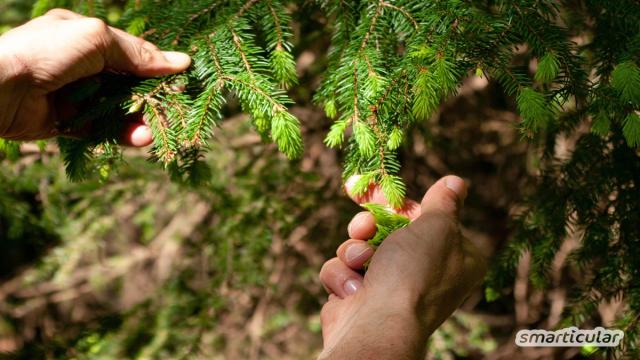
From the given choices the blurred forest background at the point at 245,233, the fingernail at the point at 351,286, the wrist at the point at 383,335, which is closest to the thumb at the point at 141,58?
the blurred forest background at the point at 245,233

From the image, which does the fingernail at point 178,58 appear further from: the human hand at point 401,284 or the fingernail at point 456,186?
the fingernail at point 456,186

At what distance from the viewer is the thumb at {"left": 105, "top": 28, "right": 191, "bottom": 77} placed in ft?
5.74

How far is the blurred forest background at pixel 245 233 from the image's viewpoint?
9.93 ft

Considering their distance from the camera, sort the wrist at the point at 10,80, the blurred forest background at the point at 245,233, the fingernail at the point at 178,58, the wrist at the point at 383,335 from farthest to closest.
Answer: the blurred forest background at the point at 245,233
the fingernail at the point at 178,58
the wrist at the point at 10,80
the wrist at the point at 383,335

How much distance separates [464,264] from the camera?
1.65 meters

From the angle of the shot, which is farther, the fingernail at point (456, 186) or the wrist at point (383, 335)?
the fingernail at point (456, 186)

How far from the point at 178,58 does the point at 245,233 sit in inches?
Result: 59.3

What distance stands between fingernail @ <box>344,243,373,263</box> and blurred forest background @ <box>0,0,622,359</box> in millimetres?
1165

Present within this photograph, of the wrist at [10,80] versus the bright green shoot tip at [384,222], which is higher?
the wrist at [10,80]

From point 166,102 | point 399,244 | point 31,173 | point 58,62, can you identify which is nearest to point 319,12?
point 166,102

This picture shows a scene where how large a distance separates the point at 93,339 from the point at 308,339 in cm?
184

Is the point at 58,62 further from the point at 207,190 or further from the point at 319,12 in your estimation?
the point at 207,190

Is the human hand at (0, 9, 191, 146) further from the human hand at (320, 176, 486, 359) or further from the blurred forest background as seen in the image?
the human hand at (320, 176, 486, 359)

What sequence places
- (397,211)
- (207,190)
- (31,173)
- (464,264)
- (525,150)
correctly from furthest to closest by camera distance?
(525,150) → (207,190) → (31,173) → (397,211) → (464,264)
